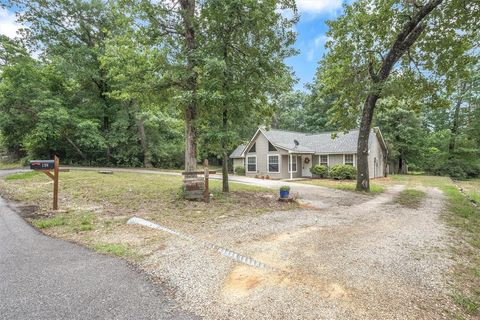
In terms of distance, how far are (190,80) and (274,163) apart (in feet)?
44.1

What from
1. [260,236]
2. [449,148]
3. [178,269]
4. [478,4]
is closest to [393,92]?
[478,4]

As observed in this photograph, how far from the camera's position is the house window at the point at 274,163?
21047 millimetres

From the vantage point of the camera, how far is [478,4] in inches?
380

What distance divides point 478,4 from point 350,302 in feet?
42.4

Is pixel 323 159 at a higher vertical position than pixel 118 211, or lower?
higher

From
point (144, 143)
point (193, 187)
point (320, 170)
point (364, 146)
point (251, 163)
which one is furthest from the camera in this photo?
point (144, 143)

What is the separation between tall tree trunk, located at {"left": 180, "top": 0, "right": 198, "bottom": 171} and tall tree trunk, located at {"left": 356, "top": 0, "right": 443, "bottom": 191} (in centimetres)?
783

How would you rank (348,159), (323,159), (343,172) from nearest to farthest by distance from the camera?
(343,172), (348,159), (323,159)

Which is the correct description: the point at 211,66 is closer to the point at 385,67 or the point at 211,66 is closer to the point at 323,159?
the point at 385,67

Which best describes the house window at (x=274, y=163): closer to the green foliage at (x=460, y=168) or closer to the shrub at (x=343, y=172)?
the shrub at (x=343, y=172)

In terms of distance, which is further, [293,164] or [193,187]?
[293,164]

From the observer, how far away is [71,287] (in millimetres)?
3078

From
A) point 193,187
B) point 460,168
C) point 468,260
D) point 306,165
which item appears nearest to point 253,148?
point 306,165

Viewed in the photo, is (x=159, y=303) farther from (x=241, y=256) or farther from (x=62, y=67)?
(x=62, y=67)
